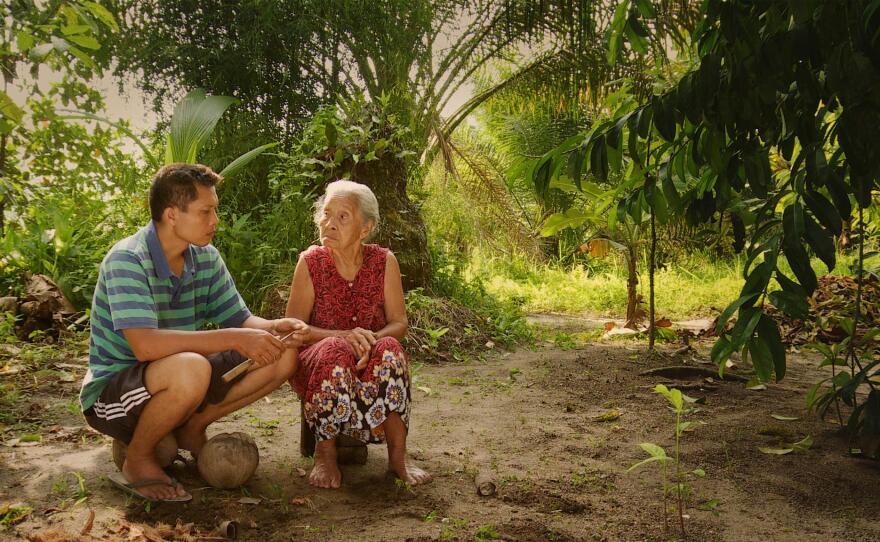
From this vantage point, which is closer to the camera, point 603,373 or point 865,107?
point 865,107

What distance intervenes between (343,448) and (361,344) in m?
0.53

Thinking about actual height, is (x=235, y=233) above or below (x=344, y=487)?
above

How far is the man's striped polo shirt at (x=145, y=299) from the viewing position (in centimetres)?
238

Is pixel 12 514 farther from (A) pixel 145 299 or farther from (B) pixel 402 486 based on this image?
(B) pixel 402 486

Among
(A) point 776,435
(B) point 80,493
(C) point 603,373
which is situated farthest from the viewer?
(C) point 603,373

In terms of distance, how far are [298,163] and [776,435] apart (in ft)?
13.3

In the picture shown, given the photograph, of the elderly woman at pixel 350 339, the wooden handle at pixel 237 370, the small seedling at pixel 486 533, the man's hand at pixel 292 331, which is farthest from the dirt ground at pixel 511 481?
the man's hand at pixel 292 331

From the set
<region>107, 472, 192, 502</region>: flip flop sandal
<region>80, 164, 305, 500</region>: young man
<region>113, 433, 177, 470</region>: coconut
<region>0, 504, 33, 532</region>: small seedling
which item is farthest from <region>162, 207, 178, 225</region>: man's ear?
<region>0, 504, 33, 532</region>: small seedling

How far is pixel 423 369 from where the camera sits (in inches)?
194

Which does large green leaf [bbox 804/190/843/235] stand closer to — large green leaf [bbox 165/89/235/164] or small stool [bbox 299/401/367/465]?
small stool [bbox 299/401/367/465]

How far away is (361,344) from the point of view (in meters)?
2.64

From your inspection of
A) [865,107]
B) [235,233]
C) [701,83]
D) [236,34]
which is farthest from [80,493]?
[236,34]

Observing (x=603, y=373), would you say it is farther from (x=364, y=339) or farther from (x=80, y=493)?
(x=80, y=493)

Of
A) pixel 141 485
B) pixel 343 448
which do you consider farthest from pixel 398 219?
pixel 141 485
